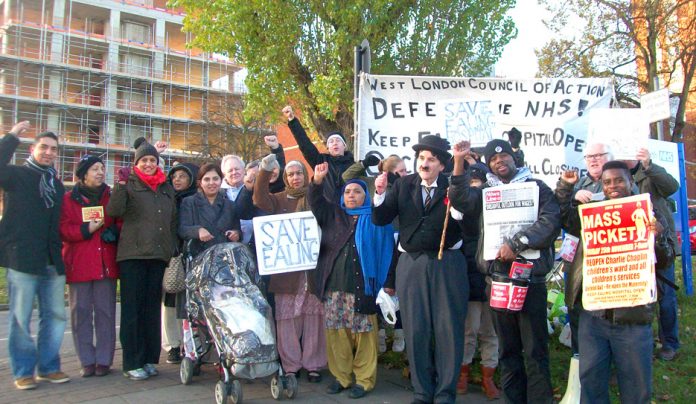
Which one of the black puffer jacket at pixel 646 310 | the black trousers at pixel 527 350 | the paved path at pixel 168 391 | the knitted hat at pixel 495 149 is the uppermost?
the knitted hat at pixel 495 149

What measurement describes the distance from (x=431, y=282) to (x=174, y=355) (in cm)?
324

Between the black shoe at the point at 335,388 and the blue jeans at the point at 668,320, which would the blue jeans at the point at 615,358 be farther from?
the blue jeans at the point at 668,320

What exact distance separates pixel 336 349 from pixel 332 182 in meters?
1.65

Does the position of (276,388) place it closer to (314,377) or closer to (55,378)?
(314,377)

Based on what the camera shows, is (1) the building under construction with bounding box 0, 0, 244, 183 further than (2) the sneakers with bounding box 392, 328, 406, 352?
Yes

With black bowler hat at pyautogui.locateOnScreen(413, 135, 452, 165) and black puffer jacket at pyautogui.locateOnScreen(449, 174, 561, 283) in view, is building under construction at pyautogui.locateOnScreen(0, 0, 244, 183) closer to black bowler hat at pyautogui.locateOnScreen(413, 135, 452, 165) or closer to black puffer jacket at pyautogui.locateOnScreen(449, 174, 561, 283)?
black bowler hat at pyautogui.locateOnScreen(413, 135, 452, 165)

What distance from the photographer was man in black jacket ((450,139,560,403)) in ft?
14.1

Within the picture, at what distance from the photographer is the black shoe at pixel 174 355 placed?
6504 mm

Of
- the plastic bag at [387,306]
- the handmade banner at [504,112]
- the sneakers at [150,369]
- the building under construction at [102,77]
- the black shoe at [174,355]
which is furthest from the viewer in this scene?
the building under construction at [102,77]

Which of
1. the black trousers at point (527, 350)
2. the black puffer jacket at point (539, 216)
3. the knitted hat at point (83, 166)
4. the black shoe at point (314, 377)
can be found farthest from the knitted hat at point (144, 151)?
the black trousers at point (527, 350)

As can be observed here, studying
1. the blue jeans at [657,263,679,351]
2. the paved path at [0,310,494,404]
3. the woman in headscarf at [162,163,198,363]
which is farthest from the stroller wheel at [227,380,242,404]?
the blue jeans at [657,263,679,351]

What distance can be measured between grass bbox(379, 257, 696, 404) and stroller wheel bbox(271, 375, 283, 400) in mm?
1426

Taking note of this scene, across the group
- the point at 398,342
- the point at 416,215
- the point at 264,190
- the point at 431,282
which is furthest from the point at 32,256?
the point at 398,342

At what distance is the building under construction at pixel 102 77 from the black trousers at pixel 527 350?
40.7m
